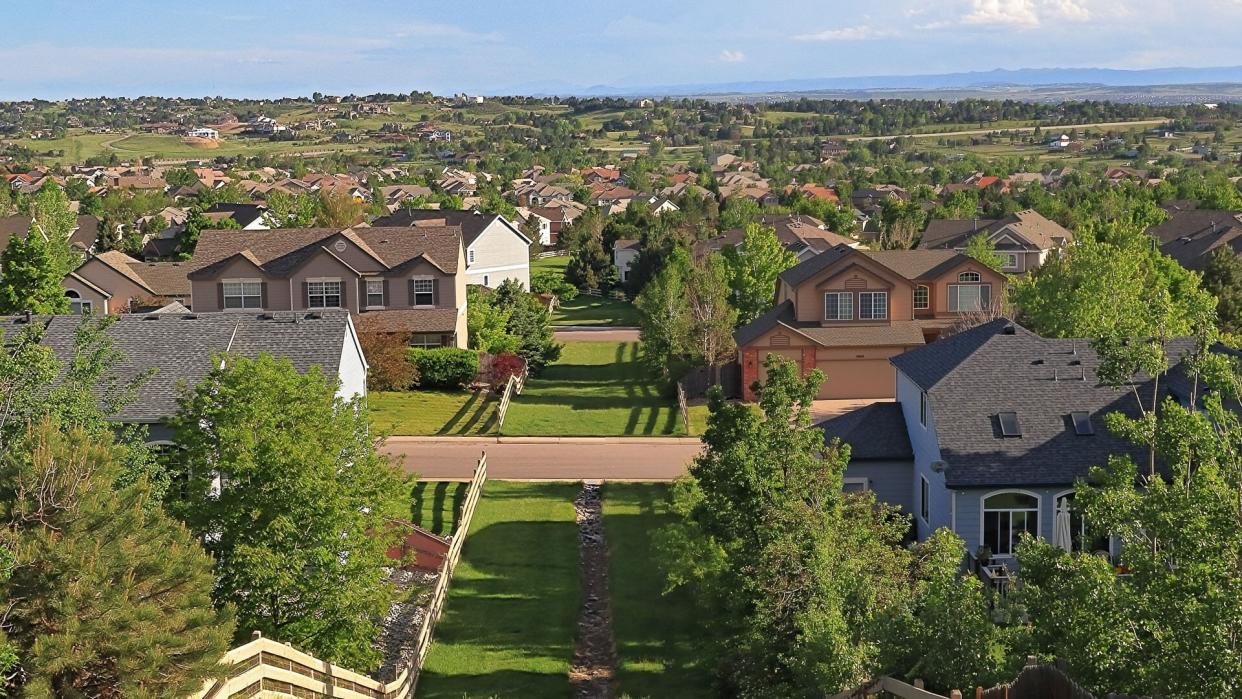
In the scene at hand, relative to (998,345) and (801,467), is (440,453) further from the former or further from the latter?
(801,467)

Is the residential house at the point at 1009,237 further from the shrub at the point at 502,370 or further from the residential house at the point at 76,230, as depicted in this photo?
the residential house at the point at 76,230

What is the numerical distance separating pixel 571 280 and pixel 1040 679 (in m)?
93.1

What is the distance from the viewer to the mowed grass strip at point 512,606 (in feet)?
84.3

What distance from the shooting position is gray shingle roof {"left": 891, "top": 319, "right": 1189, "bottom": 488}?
3125 cm

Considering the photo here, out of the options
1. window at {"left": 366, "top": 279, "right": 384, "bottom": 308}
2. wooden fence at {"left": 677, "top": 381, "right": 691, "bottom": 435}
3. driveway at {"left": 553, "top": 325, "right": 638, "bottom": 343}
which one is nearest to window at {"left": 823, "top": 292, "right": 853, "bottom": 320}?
wooden fence at {"left": 677, "top": 381, "right": 691, "bottom": 435}

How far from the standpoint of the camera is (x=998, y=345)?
35.0 m

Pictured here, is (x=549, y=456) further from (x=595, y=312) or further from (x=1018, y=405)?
(x=595, y=312)

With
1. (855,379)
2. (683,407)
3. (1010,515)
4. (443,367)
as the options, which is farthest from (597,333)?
(1010,515)

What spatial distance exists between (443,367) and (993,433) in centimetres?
3042

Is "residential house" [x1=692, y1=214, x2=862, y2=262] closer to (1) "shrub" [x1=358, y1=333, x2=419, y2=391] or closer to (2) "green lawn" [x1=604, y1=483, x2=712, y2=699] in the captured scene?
(1) "shrub" [x1=358, y1=333, x2=419, y2=391]

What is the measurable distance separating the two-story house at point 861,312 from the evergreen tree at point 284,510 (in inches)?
1319

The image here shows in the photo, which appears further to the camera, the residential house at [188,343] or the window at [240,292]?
the window at [240,292]

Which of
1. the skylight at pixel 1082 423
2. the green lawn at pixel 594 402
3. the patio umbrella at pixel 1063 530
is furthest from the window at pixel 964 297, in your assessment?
the patio umbrella at pixel 1063 530

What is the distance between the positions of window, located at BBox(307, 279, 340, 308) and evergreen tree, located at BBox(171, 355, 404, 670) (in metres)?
39.7
